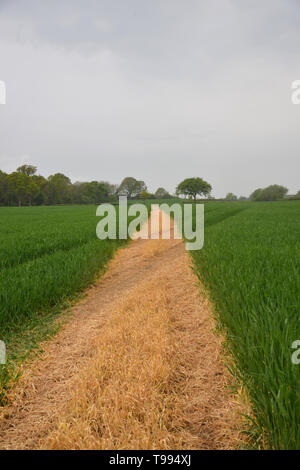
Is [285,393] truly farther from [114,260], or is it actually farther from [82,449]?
[114,260]

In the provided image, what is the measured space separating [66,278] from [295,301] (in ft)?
13.5

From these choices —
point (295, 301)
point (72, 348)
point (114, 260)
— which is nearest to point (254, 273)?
point (295, 301)

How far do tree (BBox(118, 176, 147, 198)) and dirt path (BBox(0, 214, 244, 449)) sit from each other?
424 ft

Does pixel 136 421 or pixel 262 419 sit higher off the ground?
pixel 262 419

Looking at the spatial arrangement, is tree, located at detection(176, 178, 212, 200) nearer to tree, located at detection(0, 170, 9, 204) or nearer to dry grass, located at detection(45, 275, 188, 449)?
tree, located at detection(0, 170, 9, 204)

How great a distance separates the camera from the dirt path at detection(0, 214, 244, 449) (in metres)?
1.88

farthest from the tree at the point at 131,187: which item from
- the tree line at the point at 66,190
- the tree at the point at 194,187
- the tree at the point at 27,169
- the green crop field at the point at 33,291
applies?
the green crop field at the point at 33,291

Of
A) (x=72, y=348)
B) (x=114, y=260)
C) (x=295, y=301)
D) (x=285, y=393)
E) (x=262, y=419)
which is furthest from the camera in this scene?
(x=114, y=260)

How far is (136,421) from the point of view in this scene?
186cm

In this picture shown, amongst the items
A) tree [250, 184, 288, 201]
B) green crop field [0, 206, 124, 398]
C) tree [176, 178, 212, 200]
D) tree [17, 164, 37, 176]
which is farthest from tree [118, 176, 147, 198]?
green crop field [0, 206, 124, 398]

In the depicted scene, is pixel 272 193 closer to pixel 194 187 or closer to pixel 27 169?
pixel 194 187

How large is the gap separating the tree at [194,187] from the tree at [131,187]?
3114cm

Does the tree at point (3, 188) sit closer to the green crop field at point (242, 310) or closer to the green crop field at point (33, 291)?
the green crop field at point (242, 310)

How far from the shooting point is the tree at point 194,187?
107562 millimetres
